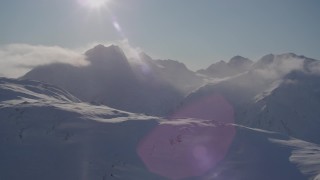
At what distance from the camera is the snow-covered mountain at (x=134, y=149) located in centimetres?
10625

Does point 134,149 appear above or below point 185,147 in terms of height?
below

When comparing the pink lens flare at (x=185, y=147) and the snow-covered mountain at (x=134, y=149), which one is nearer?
the snow-covered mountain at (x=134, y=149)

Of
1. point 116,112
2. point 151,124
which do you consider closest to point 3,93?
point 116,112

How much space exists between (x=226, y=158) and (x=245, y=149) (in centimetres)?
798

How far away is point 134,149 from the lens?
396 feet

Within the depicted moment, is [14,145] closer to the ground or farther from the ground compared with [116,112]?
closer to the ground

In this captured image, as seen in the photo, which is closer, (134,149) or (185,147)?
(134,149)

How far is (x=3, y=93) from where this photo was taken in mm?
177375

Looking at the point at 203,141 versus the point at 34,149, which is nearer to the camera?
the point at 34,149

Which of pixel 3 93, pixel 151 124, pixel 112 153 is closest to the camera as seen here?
pixel 112 153

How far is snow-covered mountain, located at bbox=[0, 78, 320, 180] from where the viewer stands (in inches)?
4183

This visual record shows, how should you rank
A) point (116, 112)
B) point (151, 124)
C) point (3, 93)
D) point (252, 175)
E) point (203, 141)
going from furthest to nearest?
point (3, 93), point (116, 112), point (151, 124), point (203, 141), point (252, 175)

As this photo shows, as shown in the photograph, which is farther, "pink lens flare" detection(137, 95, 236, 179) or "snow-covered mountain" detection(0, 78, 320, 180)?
"pink lens flare" detection(137, 95, 236, 179)

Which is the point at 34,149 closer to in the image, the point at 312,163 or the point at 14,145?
the point at 14,145
